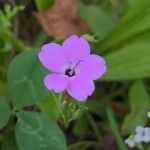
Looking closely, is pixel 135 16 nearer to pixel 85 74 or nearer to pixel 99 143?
pixel 99 143

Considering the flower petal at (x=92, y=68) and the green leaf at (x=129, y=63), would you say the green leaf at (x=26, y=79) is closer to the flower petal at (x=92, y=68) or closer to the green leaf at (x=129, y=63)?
the flower petal at (x=92, y=68)

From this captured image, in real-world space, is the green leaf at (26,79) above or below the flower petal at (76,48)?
below

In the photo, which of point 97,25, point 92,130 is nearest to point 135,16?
point 97,25

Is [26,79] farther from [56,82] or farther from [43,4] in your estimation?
[43,4]

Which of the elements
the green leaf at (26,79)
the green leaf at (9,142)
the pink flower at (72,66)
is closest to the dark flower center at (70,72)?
the pink flower at (72,66)

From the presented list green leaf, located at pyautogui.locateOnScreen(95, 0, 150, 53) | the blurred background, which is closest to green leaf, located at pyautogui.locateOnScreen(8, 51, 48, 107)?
the blurred background

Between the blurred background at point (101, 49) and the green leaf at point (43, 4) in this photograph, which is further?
the green leaf at point (43, 4)
